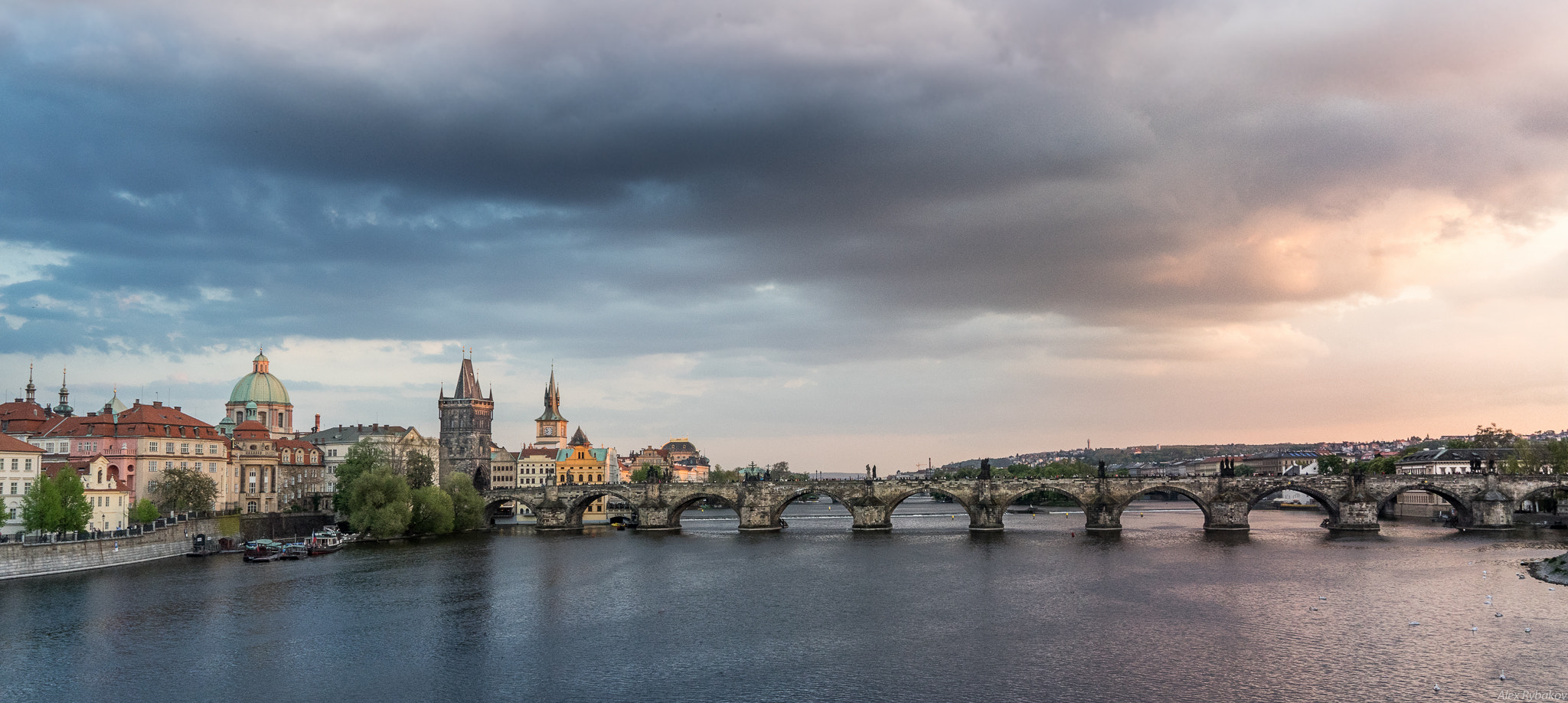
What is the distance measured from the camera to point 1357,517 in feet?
352

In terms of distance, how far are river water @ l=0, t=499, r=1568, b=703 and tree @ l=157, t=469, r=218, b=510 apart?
12580mm

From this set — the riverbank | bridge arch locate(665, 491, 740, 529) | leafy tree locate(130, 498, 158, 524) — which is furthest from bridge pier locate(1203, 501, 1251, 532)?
leafy tree locate(130, 498, 158, 524)

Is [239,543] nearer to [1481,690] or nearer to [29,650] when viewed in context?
[29,650]

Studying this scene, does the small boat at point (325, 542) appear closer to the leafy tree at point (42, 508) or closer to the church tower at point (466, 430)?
the leafy tree at point (42, 508)

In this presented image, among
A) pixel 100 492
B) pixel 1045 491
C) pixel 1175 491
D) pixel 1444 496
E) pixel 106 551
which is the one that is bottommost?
pixel 106 551

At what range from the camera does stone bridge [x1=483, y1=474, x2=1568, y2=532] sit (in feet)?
353

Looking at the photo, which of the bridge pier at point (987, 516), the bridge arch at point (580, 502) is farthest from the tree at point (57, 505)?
the bridge pier at point (987, 516)

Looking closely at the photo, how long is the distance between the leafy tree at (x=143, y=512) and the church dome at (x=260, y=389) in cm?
5522

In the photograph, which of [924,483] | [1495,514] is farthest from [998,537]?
[1495,514]

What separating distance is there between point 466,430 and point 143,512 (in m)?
97.5

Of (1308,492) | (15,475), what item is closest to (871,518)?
(1308,492)

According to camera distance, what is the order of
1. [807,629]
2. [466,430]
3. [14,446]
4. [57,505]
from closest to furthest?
1. [807,629]
2. [57,505]
3. [14,446]
4. [466,430]

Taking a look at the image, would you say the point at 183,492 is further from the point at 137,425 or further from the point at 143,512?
the point at 137,425

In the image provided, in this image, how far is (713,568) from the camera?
80.8 meters
